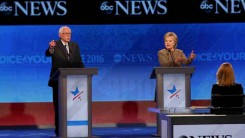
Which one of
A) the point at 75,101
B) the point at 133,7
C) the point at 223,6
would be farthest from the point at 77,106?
the point at 223,6

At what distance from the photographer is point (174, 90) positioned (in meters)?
8.14

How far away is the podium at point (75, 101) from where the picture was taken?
7773 mm

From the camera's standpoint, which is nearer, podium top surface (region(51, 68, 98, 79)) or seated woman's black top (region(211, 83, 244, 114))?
seated woman's black top (region(211, 83, 244, 114))

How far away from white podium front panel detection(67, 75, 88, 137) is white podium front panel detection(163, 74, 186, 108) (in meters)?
1.06

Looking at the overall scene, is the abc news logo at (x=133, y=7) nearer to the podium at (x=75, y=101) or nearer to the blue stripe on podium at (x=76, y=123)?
the podium at (x=75, y=101)

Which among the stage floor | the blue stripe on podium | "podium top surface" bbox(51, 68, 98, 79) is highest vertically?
"podium top surface" bbox(51, 68, 98, 79)

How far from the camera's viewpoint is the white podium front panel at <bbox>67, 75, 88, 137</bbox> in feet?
25.6

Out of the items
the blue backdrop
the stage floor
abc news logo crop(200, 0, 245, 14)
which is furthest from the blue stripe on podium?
abc news logo crop(200, 0, 245, 14)

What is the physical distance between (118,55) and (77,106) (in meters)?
2.76

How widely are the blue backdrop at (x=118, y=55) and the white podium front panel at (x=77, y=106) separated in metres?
2.52

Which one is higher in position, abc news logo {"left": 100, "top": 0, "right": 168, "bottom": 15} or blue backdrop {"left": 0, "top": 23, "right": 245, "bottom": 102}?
abc news logo {"left": 100, "top": 0, "right": 168, "bottom": 15}

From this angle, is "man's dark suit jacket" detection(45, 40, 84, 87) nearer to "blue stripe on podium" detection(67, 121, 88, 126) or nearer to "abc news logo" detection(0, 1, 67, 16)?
"blue stripe on podium" detection(67, 121, 88, 126)

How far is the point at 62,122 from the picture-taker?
307 inches

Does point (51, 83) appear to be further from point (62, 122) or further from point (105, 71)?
point (105, 71)
